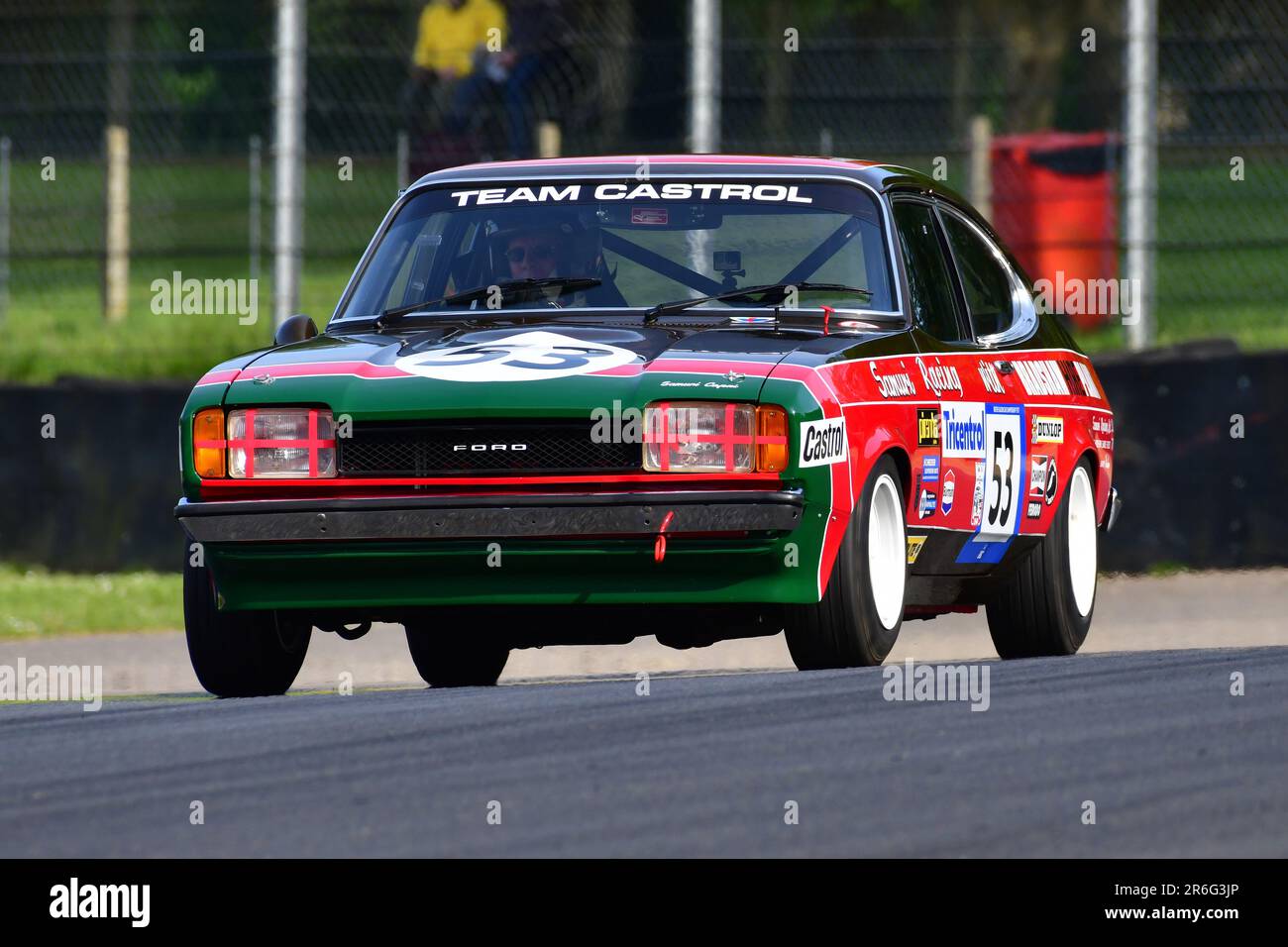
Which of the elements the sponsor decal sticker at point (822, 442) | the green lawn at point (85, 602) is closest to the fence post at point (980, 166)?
the green lawn at point (85, 602)

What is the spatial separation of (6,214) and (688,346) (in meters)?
10.7

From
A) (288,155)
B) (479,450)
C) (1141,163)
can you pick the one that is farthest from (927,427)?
(288,155)

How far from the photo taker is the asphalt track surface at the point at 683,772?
4887 millimetres

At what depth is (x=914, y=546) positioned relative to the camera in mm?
7684

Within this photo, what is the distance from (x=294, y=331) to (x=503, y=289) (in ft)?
2.09

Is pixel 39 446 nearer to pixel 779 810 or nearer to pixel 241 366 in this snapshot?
pixel 241 366

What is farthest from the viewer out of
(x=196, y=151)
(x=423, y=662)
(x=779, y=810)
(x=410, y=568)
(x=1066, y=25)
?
(x=1066, y=25)

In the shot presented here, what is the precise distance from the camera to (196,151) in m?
20.8

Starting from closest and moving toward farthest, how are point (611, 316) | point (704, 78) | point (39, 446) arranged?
point (611, 316) → point (39, 446) → point (704, 78)

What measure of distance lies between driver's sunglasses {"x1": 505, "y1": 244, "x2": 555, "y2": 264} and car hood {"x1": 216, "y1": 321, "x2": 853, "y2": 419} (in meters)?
0.62

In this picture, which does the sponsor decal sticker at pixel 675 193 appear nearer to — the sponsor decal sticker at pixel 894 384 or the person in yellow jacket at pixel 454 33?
the sponsor decal sticker at pixel 894 384

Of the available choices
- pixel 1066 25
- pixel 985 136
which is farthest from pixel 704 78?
pixel 1066 25

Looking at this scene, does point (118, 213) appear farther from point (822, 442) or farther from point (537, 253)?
point (822, 442)

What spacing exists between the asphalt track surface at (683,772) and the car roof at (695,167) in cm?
176
